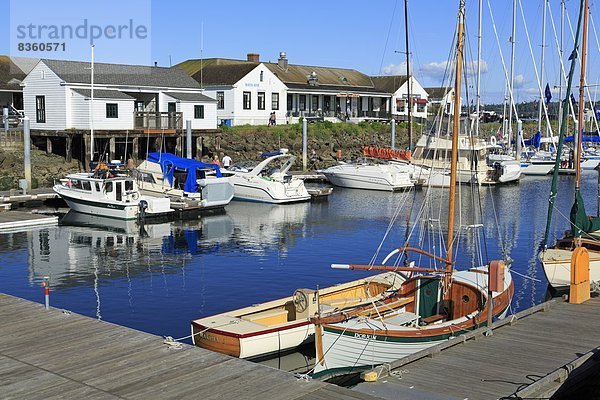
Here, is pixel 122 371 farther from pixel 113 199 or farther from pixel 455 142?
pixel 113 199

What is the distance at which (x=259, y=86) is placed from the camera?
227ft

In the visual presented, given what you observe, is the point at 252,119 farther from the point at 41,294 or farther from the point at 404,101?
the point at 41,294

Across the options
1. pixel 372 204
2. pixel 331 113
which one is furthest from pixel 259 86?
pixel 372 204

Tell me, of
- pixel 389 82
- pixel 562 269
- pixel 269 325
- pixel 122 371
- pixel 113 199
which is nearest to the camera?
pixel 122 371

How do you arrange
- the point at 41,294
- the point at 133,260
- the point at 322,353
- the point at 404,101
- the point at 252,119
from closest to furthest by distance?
the point at 322,353 → the point at 41,294 → the point at 133,260 → the point at 252,119 → the point at 404,101

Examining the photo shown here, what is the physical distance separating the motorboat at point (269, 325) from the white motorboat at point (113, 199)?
1888 cm

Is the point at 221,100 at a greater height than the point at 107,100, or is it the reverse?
the point at 221,100

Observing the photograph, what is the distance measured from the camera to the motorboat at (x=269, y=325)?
15352 millimetres

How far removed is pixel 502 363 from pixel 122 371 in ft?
21.3

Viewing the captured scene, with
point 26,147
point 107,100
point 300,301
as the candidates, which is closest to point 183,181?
point 26,147

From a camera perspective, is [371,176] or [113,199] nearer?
[113,199]

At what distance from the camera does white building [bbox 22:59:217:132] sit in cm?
4894

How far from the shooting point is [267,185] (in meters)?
42.2

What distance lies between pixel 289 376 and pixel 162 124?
136ft
